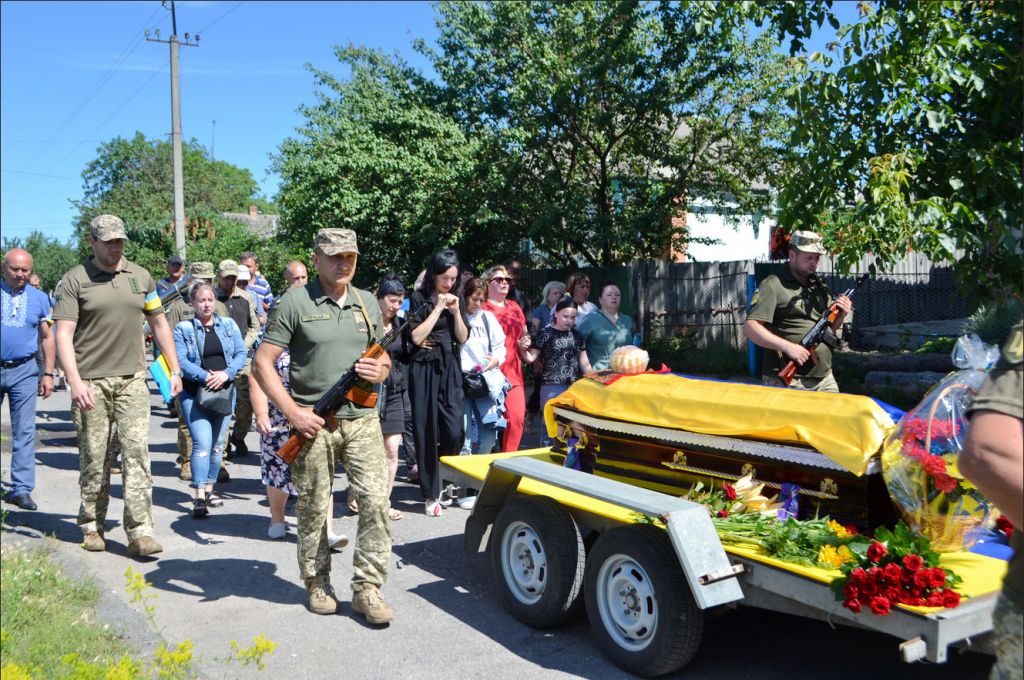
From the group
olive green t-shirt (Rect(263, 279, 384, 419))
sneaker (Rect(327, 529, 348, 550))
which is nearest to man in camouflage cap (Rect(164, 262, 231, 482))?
sneaker (Rect(327, 529, 348, 550))

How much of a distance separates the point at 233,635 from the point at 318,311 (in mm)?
1857

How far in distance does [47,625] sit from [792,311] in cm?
485

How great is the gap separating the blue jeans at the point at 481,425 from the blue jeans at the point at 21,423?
367 cm

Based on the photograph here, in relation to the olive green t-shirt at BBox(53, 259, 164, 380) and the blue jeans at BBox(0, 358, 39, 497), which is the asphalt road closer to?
the blue jeans at BBox(0, 358, 39, 497)

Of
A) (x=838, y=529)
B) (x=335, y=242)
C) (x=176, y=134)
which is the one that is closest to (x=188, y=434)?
(x=335, y=242)

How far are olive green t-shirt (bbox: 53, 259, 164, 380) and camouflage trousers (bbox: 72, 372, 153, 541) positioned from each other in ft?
0.40

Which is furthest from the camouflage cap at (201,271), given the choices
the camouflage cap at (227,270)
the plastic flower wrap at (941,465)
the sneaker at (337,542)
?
the plastic flower wrap at (941,465)

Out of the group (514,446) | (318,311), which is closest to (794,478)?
(318,311)

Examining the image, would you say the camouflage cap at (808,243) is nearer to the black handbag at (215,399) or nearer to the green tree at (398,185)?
the black handbag at (215,399)

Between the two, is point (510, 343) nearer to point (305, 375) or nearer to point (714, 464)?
point (305, 375)

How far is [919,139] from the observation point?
26.9 feet

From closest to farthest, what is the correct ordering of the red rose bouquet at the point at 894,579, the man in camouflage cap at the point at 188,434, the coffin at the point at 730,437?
the red rose bouquet at the point at 894,579 → the coffin at the point at 730,437 → the man in camouflage cap at the point at 188,434

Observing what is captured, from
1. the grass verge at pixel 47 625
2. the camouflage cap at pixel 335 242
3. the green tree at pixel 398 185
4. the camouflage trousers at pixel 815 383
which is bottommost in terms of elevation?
the grass verge at pixel 47 625

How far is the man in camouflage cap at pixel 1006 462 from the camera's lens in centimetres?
227
